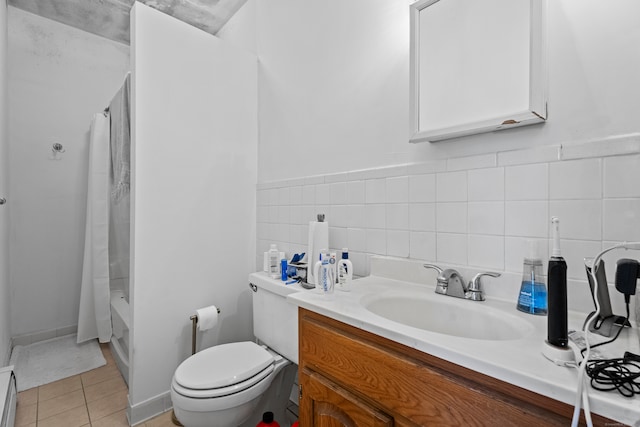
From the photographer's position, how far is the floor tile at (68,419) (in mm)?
1527

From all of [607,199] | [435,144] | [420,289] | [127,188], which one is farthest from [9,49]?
[607,199]

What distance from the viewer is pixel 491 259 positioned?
1.02 m

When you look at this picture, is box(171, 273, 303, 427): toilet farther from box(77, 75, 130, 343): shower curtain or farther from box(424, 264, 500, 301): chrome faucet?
box(77, 75, 130, 343): shower curtain

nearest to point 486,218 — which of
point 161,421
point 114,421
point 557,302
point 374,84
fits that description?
point 557,302

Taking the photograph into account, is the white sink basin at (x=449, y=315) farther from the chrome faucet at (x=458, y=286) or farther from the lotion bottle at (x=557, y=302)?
the lotion bottle at (x=557, y=302)

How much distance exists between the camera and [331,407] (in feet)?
2.93

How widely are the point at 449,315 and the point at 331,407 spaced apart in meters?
0.46

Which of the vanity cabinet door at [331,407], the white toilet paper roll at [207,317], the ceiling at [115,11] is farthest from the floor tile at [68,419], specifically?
the ceiling at [115,11]

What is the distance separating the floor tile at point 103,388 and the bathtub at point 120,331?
39 millimetres

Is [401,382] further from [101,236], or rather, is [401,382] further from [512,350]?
[101,236]

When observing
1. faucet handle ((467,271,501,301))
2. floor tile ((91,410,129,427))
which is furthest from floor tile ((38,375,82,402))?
faucet handle ((467,271,501,301))

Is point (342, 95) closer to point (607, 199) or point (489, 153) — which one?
point (489, 153)

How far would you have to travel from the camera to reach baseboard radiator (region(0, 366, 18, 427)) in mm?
1322

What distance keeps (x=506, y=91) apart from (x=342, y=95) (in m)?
0.77
